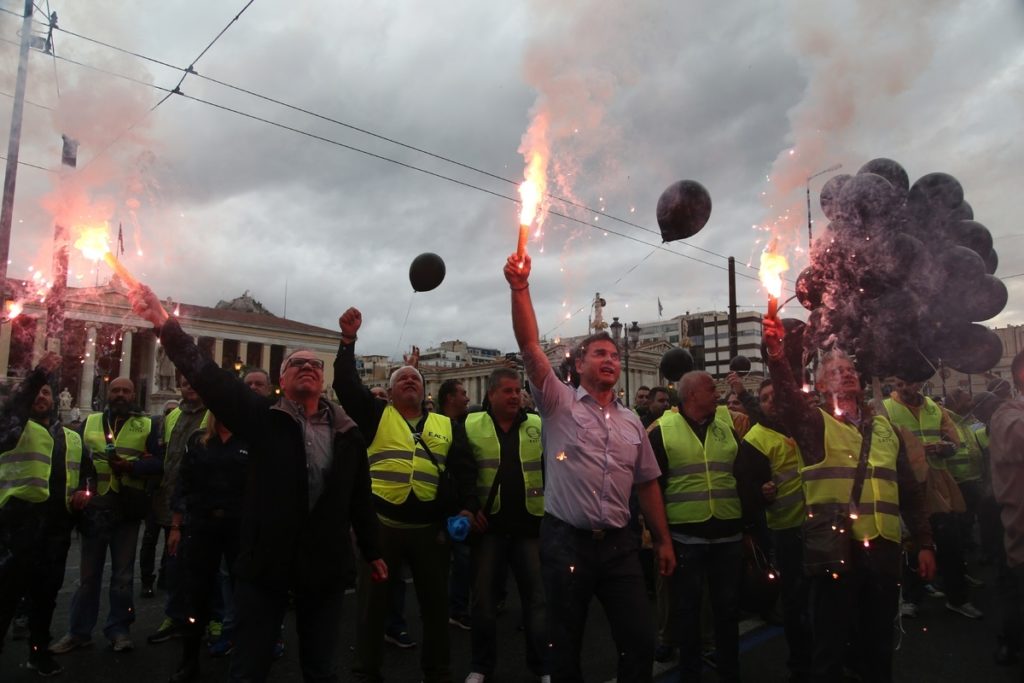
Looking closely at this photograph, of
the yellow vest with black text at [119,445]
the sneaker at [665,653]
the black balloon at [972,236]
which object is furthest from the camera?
the black balloon at [972,236]

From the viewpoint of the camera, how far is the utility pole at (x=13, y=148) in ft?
21.9

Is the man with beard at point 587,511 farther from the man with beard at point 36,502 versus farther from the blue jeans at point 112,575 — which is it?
the blue jeans at point 112,575

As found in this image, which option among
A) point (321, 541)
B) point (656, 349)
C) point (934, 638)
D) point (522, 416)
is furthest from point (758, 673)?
point (656, 349)

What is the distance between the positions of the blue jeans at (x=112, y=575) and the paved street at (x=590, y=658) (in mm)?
216

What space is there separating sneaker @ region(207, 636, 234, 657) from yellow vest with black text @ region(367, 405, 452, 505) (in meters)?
2.14

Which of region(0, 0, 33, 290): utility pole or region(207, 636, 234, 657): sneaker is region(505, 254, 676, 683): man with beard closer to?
region(207, 636, 234, 657): sneaker

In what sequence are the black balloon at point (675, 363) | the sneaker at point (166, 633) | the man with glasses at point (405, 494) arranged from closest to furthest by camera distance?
the man with glasses at point (405, 494) → the sneaker at point (166, 633) → the black balloon at point (675, 363)

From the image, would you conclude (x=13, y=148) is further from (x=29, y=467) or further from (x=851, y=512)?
(x=851, y=512)

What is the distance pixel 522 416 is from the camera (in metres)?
5.16

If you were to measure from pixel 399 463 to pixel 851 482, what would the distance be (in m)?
2.73

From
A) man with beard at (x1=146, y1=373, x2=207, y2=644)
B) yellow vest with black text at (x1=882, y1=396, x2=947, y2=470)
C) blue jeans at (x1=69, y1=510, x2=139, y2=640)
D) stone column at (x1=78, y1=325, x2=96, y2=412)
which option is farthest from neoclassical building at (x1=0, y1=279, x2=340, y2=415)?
yellow vest with black text at (x1=882, y1=396, x2=947, y2=470)

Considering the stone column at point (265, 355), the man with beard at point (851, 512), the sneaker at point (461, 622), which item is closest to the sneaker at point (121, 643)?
the sneaker at point (461, 622)

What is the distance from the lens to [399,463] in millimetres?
4453

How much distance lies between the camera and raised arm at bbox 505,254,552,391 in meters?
3.41
